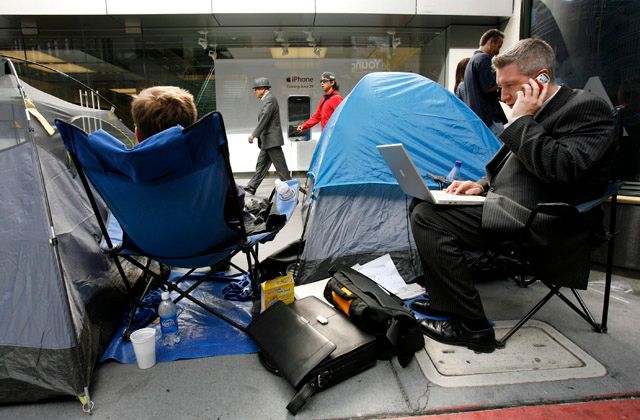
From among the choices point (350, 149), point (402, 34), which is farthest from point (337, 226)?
point (402, 34)

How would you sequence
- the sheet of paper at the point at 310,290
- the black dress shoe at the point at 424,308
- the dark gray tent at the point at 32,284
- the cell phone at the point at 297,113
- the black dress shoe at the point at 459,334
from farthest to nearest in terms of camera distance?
1. the cell phone at the point at 297,113
2. the sheet of paper at the point at 310,290
3. the black dress shoe at the point at 424,308
4. the black dress shoe at the point at 459,334
5. the dark gray tent at the point at 32,284

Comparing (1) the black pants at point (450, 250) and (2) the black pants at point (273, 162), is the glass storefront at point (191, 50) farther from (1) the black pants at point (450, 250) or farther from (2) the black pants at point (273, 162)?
(1) the black pants at point (450, 250)

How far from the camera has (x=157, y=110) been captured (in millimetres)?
1854

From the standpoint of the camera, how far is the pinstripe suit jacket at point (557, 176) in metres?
1.66

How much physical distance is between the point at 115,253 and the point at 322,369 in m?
1.08

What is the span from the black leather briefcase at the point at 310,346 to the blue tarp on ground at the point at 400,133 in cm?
101

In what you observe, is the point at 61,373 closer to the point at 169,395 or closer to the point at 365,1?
the point at 169,395

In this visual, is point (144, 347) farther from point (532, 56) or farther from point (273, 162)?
point (273, 162)

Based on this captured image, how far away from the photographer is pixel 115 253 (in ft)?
6.10

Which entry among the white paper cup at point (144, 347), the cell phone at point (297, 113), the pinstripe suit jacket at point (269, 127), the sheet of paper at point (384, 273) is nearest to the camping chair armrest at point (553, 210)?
the sheet of paper at point (384, 273)

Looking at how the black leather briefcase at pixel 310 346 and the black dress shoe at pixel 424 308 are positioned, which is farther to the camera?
the black dress shoe at pixel 424 308

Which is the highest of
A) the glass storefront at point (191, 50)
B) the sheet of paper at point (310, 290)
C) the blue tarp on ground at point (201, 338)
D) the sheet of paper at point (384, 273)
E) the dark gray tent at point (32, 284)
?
the glass storefront at point (191, 50)

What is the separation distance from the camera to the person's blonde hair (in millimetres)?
1854

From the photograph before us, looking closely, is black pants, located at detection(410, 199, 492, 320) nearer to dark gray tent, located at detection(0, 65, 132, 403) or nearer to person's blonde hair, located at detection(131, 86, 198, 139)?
person's blonde hair, located at detection(131, 86, 198, 139)
